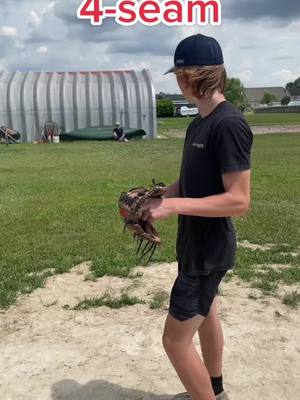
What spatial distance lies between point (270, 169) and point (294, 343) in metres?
11.4

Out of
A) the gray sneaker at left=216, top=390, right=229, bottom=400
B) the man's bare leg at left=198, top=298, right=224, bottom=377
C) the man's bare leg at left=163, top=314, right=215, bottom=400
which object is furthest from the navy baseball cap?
the gray sneaker at left=216, top=390, right=229, bottom=400

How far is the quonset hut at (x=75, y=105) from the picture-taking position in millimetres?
31859

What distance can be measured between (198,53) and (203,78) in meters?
0.11

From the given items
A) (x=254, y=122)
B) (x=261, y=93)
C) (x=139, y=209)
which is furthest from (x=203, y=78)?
(x=261, y=93)

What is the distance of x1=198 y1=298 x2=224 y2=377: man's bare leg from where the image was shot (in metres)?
2.99

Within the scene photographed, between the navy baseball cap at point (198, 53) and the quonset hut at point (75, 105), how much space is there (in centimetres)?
2967

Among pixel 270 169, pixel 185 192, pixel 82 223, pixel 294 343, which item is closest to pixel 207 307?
pixel 185 192

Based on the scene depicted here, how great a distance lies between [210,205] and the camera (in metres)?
2.34

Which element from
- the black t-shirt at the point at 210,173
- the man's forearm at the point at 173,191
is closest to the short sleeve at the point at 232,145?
the black t-shirt at the point at 210,173

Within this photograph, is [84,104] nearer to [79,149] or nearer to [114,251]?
[79,149]

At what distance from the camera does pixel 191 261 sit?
2.57 metres

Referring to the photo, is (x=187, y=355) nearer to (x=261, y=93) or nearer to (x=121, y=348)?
(x=121, y=348)

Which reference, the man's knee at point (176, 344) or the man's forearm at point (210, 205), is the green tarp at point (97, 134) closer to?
the man's knee at point (176, 344)

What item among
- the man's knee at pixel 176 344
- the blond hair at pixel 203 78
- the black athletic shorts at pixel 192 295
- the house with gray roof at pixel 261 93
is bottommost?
the man's knee at pixel 176 344
